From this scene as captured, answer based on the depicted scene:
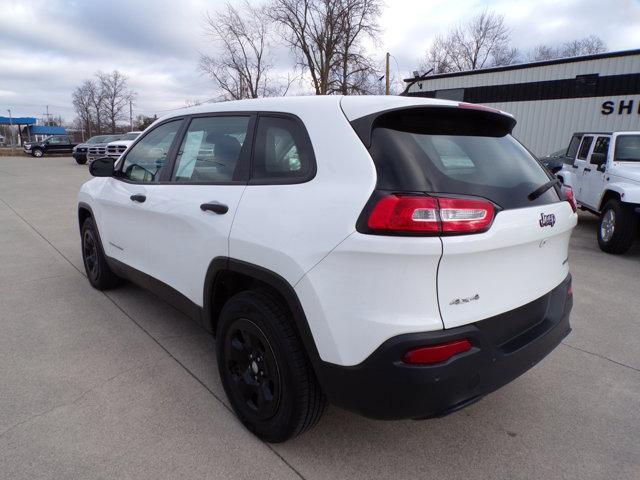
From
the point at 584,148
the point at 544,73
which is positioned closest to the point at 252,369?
the point at 584,148

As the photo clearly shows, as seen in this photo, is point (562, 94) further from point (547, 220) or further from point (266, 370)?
point (266, 370)

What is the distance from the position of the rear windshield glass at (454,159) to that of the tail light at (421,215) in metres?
0.06

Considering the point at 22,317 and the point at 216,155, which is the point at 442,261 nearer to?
the point at 216,155

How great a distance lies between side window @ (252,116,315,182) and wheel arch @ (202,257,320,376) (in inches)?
18.5

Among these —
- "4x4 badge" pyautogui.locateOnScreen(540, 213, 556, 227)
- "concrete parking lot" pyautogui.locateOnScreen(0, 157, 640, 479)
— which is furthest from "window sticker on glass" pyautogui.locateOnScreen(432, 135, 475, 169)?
"concrete parking lot" pyautogui.locateOnScreen(0, 157, 640, 479)

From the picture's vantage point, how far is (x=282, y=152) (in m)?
2.28

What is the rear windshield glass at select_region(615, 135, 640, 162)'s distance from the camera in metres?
7.12

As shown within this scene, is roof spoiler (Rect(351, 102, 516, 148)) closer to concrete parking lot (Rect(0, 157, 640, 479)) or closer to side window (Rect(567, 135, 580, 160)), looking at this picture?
concrete parking lot (Rect(0, 157, 640, 479))

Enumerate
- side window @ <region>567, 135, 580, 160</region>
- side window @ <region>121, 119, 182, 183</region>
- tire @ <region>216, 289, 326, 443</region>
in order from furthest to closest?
side window @ <region>567, 135, 580, 160</region> < side window @ <region>121, 119, 182, 183</region> < tire @ <region>216, 289, 326, 443</region>

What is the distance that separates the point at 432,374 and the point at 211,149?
1.88 metres

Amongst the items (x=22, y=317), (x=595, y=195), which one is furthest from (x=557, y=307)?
(x=595, y=195)

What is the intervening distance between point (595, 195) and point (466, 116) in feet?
21.2

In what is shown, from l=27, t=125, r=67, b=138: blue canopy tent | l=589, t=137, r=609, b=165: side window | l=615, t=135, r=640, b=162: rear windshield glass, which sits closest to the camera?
l=615, t=135, r=640, b=162: rear windshield glass

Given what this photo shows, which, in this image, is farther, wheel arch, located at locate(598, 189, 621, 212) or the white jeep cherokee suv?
wheel arch, located at locate(598, 189, 621, 212)
